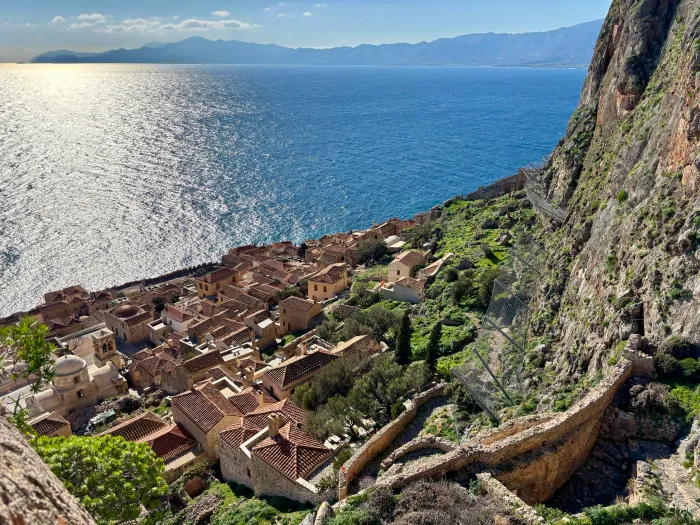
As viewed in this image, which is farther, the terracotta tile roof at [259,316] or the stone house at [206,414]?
the terracotta tile roof at [259,316]

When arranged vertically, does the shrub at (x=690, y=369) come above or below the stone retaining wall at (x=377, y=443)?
above

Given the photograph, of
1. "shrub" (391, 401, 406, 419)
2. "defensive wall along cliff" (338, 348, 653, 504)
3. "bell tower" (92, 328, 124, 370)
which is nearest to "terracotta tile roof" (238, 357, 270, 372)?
"bell tower" (92, 328, 124, 370)

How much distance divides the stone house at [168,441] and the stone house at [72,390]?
905 centimetres

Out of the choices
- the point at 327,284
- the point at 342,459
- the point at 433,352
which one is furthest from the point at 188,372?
the point at 342,459

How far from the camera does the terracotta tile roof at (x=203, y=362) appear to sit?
112 feet

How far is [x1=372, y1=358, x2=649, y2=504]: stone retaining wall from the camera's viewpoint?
43.9ft

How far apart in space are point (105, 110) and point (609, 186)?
20179 centimetres

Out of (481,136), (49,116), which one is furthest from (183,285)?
(49,116)

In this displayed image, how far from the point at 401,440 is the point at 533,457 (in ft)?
20.0

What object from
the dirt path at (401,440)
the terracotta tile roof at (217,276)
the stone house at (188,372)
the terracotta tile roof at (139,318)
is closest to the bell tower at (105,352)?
the terracotta tile roof at (139,318)

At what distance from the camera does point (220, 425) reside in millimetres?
26625

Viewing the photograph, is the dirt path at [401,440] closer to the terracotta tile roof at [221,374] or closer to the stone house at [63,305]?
the terracotta tile roof at [221,374]

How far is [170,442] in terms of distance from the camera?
26.6 metres

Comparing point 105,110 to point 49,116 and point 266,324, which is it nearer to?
point 49,116
